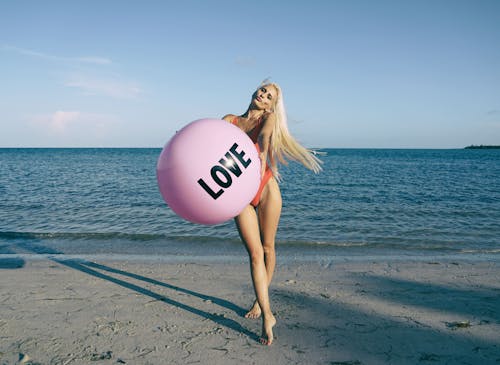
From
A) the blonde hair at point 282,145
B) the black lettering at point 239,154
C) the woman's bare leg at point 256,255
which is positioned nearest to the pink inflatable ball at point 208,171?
the black lettering at point 239,154

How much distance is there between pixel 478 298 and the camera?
4.21 metres

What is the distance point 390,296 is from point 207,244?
446 centimetres

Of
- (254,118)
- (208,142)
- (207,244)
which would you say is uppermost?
(254,118)

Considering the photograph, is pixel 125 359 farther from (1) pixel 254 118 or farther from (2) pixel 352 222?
(2) pixel 352 222

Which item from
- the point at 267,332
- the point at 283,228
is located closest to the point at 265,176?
the point at 267,332

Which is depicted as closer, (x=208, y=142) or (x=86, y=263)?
(x=208, y=142)

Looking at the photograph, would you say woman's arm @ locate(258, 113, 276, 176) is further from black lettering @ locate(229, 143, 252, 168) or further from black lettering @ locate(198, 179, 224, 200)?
black lettering @ locate(198, 179, 224, 200)

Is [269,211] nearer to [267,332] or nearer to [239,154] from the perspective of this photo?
[239,154]

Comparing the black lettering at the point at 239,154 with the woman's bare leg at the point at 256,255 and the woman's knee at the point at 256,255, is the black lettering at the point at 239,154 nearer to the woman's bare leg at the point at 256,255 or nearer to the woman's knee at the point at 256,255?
the woman's bare leg at the point at 256,255

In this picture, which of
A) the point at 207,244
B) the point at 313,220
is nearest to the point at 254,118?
the point at 207,244

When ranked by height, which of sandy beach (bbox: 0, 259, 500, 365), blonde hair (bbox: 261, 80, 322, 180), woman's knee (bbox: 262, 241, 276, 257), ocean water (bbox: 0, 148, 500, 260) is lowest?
ocean water (bbox: 0, 148, 500, 260)

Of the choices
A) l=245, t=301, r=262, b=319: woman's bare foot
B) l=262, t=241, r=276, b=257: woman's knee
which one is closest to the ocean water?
l=245, t=301, r=262, b=319: woman's bare foot

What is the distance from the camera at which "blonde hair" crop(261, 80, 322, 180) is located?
3.38 m

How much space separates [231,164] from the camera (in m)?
2.64
